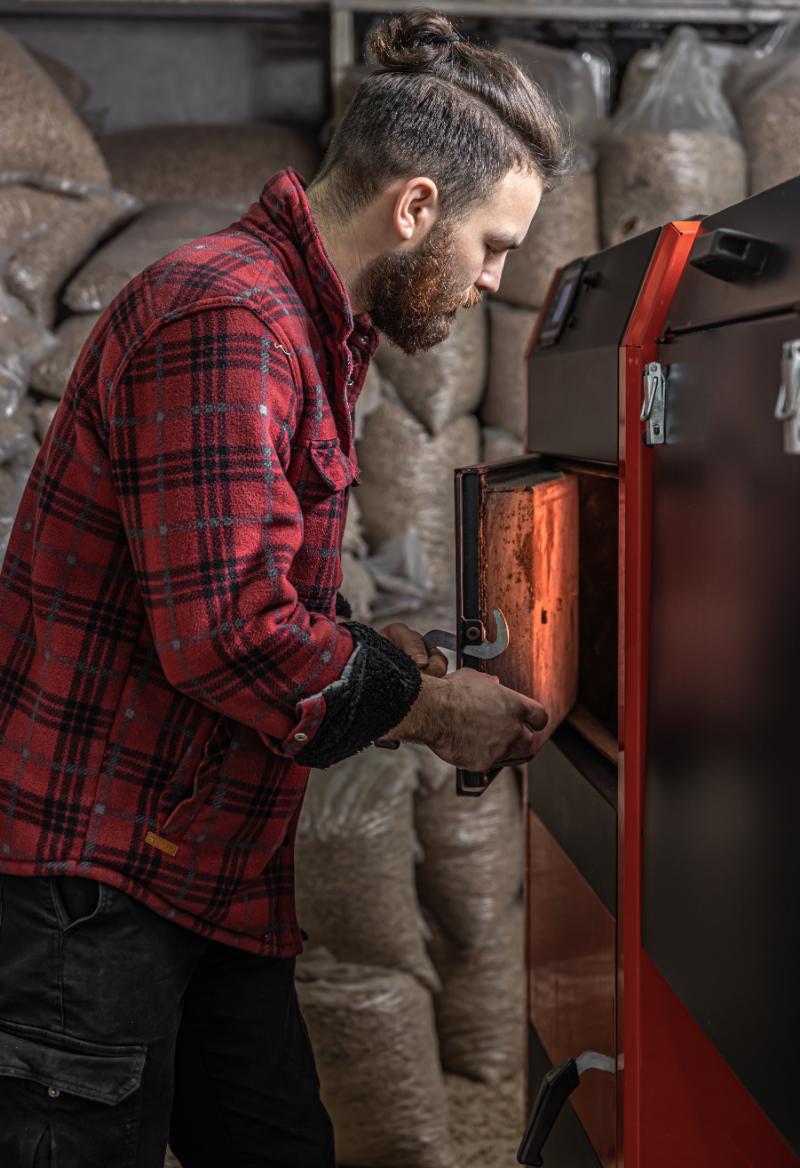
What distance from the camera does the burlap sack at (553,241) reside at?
2025 millimetres

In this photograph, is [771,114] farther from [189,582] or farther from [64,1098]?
[64,1098]

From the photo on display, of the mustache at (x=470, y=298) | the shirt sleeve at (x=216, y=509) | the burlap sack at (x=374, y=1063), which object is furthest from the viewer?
the burlap sack at (x=374, y=1063)

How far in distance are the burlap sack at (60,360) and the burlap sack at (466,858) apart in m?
0.89

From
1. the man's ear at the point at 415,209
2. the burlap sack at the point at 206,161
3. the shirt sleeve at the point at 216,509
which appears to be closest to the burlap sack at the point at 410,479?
the burlap sack at the point at 206,161

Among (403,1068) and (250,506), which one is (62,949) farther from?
(403,1068)

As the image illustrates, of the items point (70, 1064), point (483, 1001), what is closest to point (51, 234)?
point (70, 1064)

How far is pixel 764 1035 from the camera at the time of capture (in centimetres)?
75

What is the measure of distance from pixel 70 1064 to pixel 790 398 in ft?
2.48

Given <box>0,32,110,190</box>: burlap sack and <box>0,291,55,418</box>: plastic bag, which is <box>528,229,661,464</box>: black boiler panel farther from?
<box>0,32,110,190</box>: burlap sack

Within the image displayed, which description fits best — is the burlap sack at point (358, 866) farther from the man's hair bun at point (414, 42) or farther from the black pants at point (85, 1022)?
the man's hair bun at point (414, 42)

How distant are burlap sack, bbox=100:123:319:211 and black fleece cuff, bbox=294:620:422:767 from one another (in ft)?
4.64

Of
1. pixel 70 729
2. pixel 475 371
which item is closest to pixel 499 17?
pixel 475 371

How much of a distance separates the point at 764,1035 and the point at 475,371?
1.51 m

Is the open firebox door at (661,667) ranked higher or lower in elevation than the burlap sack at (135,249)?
lower
